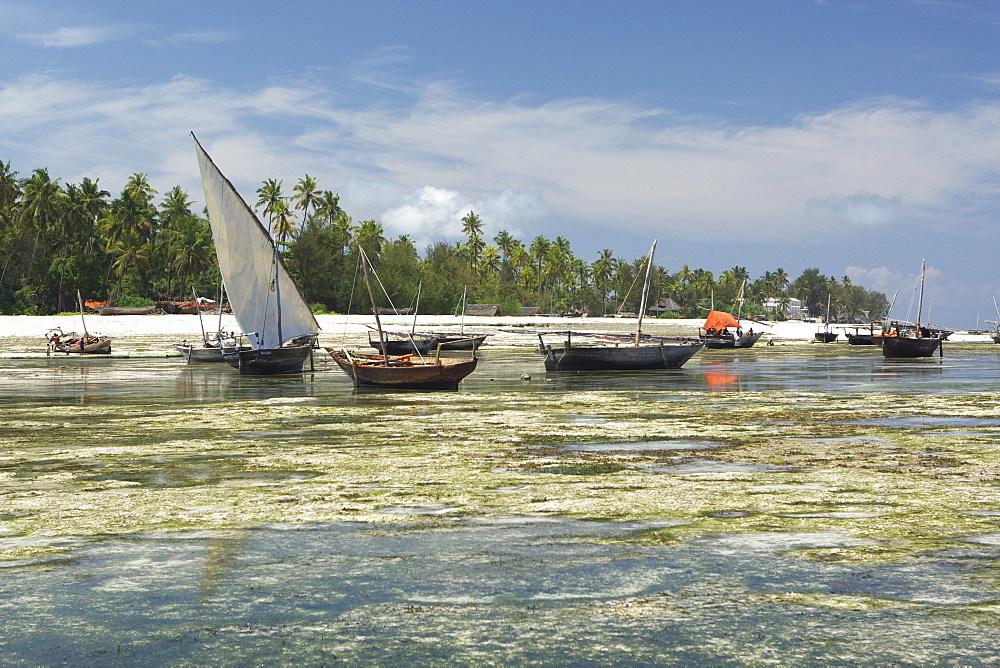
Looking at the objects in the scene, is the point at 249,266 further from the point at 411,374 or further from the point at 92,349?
the point at 92,349

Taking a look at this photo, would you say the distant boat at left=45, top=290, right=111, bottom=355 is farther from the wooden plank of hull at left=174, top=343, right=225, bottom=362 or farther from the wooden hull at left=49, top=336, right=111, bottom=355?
the wooden plank of hull at left=174, top=343, right=225, bottom=362

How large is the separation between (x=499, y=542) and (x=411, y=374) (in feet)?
72.3

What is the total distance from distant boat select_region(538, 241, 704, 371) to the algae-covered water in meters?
21.5

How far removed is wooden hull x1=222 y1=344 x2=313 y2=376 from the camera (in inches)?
1581

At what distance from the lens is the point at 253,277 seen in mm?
40844

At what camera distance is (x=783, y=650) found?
6688 millimetres

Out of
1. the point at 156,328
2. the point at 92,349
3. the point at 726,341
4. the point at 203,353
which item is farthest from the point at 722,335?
the point at 156,328

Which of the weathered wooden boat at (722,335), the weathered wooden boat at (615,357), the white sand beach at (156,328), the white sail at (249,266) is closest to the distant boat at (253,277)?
the white sail at (249,266)

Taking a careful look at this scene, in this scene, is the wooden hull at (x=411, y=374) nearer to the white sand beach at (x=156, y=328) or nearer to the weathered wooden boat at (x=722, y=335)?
the white sand beach at (x=156, y=328)

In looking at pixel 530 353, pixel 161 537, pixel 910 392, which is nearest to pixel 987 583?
pixel 161 537

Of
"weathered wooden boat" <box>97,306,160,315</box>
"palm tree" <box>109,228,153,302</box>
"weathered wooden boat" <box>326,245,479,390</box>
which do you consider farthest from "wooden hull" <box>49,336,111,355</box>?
"palm tree" <box>109,228,153,302</box>

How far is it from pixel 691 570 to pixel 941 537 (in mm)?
3114

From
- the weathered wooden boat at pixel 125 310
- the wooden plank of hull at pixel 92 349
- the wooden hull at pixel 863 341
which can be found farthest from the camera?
the weathered wooden boat at pixel 125 310

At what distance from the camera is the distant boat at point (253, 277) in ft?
132
